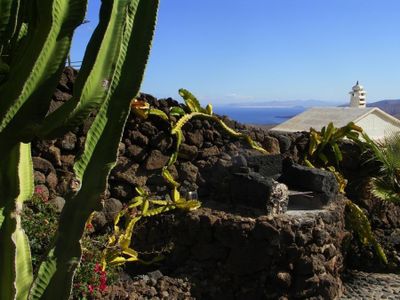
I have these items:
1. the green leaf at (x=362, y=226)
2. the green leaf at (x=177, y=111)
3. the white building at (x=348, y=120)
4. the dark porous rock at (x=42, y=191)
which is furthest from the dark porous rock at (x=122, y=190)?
the white building at (x=348, y=120)

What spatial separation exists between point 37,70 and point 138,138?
3355 mm

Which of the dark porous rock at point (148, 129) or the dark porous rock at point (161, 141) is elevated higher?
the dark porous rock at point (148, 129)

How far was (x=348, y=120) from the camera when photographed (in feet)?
30.2

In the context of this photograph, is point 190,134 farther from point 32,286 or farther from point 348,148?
point 32,286

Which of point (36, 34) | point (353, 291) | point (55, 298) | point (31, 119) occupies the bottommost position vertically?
point (353, 291)

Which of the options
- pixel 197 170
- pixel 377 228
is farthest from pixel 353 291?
pixel 197 170

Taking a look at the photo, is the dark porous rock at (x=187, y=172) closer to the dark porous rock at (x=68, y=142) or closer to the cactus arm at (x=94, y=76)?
the dark porous rock at (x=68, y=142)

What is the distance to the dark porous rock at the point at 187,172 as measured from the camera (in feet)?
19.7

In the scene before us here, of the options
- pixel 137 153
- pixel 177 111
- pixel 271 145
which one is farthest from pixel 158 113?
pixel 271 145

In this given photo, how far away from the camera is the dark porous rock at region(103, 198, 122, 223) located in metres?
5.32

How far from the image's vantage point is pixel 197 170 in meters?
6.14

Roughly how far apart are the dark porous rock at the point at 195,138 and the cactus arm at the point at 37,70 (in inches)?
151

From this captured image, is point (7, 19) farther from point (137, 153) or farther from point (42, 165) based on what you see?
point (137, 153)

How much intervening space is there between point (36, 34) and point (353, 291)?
484 centimetres
